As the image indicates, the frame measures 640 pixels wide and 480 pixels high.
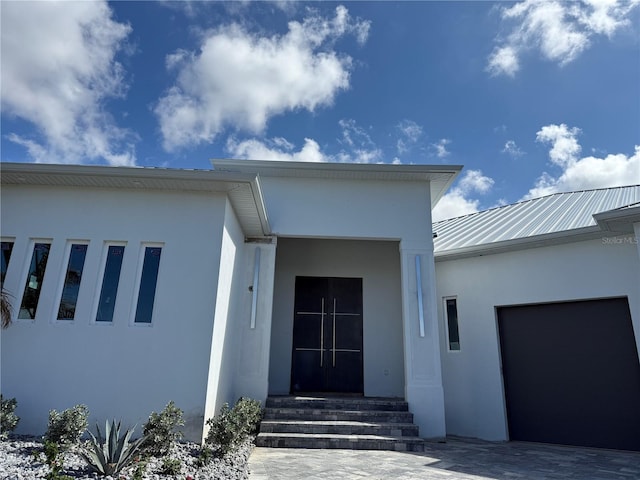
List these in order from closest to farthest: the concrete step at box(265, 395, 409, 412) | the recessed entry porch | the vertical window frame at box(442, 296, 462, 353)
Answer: the concrete step at box(265, 395, 409, 412), the vertical window frame at box(442, 296, 462, 353), the recessed entry porch

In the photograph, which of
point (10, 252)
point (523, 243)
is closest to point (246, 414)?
point (10, 252)

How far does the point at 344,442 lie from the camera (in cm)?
634

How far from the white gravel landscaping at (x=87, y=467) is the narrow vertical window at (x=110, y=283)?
1.74 meters

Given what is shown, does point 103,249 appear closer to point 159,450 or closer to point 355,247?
point 159,450

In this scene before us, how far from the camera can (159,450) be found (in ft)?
14.8

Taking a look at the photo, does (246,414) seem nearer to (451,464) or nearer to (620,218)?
(451,464)

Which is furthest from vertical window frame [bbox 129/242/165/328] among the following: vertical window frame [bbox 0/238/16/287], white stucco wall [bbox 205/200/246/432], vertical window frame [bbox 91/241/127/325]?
vertical window frame [bbox 0/238/16/287]

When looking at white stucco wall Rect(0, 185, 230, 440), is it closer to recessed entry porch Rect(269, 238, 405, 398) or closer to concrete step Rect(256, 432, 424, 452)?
concrete step Rect(256, 432, 424, 452)

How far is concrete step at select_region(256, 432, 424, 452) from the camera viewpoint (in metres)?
6.29

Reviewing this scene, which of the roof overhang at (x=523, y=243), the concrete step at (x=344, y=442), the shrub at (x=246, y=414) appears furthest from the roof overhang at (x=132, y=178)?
the roof overhang at (x=523, y=243)

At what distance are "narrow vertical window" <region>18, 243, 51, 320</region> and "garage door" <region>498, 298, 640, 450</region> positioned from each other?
8663mm

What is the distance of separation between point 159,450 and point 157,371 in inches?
46.9

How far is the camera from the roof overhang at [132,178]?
566 cm

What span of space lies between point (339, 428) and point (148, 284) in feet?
13.4
